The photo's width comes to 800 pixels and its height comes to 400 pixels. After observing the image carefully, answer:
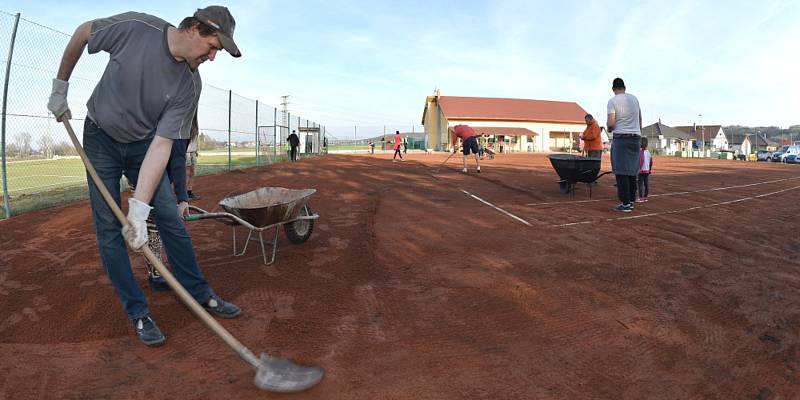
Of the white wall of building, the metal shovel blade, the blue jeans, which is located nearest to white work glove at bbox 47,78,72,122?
the blue jeans

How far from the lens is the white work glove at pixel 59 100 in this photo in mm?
2566

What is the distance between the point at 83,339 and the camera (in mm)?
2619

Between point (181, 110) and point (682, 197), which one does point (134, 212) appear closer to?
point (181, 110)

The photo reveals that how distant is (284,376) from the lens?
215 cm

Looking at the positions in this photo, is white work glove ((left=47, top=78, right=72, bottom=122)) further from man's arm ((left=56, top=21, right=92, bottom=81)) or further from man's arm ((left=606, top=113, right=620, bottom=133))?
man's arm ((left=606, top=113, right=620, bottom=133))

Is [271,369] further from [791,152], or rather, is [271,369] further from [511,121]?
[791,152]

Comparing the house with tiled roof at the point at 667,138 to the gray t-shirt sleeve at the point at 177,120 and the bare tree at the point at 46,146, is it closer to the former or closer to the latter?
the bare tree at the point at 46,146

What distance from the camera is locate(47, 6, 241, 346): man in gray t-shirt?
244 cm

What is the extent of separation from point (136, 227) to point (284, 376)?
1.11 meters

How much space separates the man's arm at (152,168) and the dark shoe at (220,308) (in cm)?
80

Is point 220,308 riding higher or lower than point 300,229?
lower

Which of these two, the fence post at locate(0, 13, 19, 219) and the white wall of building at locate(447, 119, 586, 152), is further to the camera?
the white wall of building at locate(447, 119, 586, 152)

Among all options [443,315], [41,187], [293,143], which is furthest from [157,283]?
[293,143]

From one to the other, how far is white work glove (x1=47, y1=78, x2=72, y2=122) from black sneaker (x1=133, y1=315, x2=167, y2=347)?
1.26 metres
